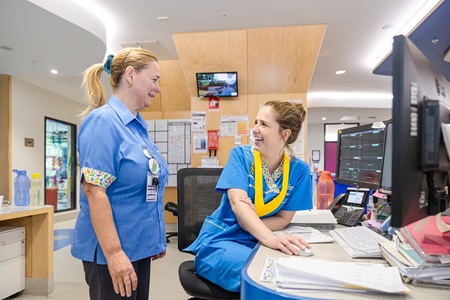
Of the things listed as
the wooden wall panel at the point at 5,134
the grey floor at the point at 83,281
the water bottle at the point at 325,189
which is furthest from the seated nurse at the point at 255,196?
the wooden wall panel at the point at 5,134

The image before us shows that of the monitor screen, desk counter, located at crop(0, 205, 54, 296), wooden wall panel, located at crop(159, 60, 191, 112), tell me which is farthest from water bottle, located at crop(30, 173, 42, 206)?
the monitor screen

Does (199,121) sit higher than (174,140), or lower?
higher

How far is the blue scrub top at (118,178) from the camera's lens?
41.1 inches

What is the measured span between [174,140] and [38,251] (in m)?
2.63

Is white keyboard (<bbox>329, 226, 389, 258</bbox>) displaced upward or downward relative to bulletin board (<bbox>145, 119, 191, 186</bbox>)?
downward

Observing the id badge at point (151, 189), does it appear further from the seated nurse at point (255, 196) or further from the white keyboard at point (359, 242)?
the white keyboard at point (359, 242)

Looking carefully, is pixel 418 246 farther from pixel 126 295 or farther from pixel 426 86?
pixel 126 295

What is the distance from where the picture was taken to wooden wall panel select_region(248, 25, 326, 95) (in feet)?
11.9

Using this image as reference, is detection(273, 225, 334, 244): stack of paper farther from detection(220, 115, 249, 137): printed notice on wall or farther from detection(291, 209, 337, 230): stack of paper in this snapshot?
detection(220, 115, 249, 137): printed notice on wall

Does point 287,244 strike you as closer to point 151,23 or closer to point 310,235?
point 310,235

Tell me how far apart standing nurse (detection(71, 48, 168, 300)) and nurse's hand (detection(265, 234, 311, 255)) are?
1.69ft

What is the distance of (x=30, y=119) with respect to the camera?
5.77 metres

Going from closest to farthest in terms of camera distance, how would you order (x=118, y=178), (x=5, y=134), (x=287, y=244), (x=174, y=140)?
1. (x=287, y=244)
2. (x=118, y=178)
3. (x=174, y=140)
4. (x=5, y=134)

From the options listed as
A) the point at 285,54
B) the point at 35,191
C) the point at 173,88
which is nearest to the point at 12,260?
the point at 35,191
